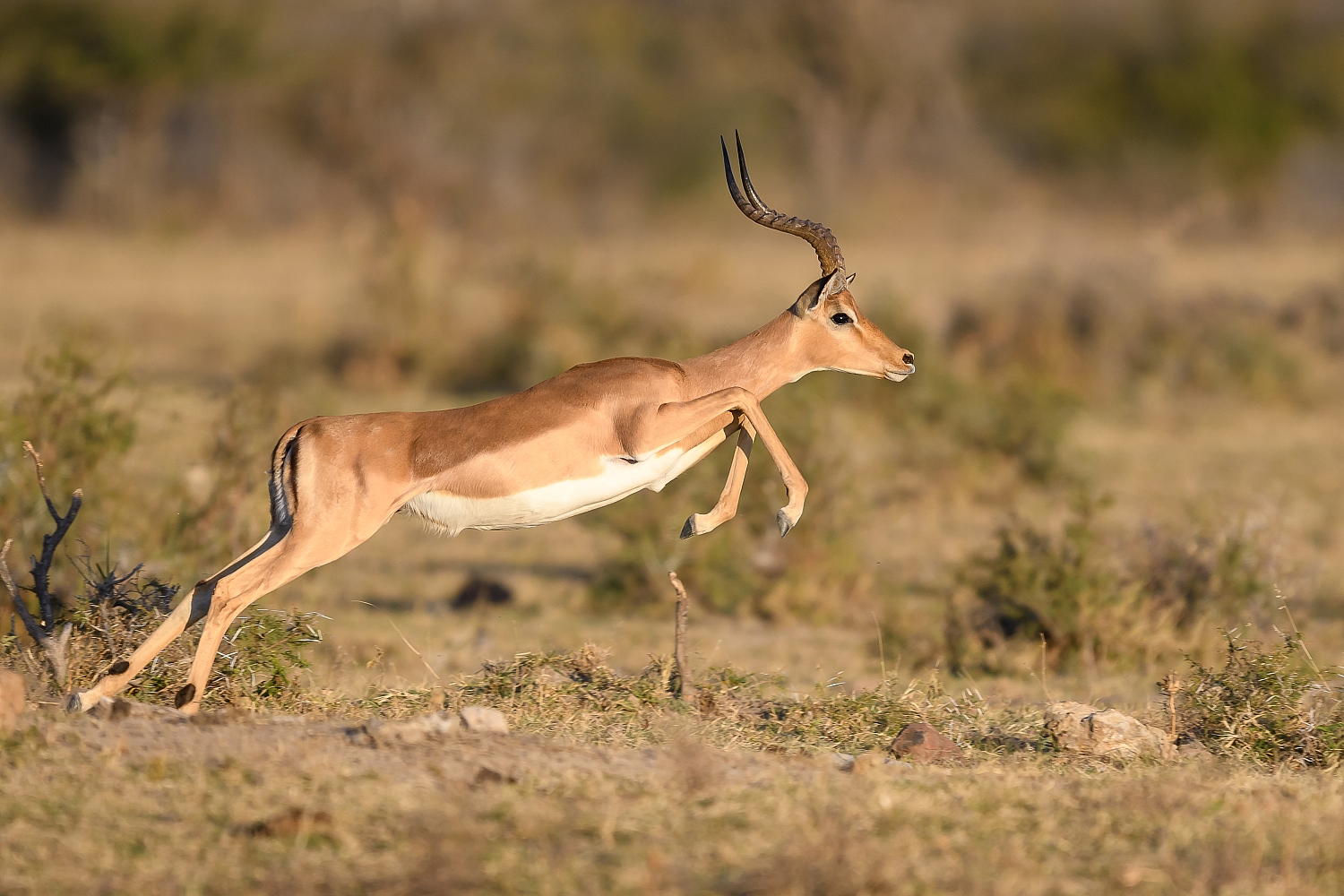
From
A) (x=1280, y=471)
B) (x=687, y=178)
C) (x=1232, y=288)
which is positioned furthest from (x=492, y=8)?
(x=1280, y=471)

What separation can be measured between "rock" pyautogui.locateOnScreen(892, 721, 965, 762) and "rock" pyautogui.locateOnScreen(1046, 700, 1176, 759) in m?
0.44

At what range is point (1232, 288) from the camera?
2055 centimetres

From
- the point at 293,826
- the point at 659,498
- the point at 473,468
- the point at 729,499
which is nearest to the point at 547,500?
the point at 473,468

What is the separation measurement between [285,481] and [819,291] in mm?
2387

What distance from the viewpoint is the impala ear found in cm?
680

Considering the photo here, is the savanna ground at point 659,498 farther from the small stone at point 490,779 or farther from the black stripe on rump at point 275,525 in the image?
the black stripe on rump at point 275,525

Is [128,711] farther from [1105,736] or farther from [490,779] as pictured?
[1105,736]

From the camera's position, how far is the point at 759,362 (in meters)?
6.87

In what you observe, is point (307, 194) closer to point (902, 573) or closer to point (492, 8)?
point (492, 8)

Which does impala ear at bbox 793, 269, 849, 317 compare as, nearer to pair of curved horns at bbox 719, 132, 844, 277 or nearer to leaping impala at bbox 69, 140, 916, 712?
pair of curved horns at bbox 719, 132, 844, 277

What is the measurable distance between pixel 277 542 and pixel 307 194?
26746 millimetres

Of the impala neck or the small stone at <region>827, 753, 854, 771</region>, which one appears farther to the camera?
the impala neck

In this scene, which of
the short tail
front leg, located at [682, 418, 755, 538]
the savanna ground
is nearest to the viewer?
the savanna ground

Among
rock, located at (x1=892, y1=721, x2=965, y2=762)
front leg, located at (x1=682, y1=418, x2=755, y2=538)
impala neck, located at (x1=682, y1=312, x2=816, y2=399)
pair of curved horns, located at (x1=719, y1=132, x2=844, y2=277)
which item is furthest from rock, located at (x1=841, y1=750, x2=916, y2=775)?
pair of curved horns, located at (x1=719, y1=132, x2=844, y2=277)
